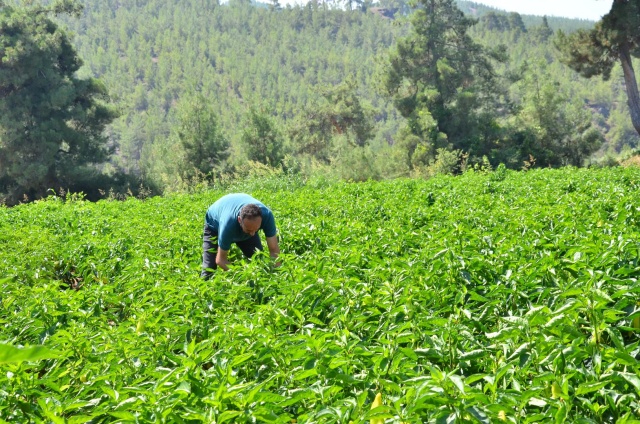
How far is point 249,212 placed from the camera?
4.73 metres

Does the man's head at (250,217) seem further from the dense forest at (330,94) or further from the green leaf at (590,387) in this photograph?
the dense forest at (330,94)

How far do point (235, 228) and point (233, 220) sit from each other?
3.8 inches

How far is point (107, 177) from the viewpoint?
30.7 m

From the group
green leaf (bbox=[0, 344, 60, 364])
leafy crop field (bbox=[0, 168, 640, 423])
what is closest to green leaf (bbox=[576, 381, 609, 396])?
leafy crop field (bbox=[0, 168, 640, 423])

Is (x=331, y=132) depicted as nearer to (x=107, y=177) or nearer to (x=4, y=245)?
(x=107, y=177)

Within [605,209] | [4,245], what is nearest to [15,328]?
[4,245]

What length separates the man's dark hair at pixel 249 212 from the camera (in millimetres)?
4730

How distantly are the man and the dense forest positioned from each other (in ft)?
Result: 51.8

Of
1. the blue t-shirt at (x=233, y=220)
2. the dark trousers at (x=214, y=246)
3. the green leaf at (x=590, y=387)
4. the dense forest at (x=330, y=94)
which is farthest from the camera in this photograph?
the dense forest at (x=330, y=94)

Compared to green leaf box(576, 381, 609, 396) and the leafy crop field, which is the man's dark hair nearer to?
the leafy crop field

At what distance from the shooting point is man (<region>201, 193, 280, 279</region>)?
4797mm

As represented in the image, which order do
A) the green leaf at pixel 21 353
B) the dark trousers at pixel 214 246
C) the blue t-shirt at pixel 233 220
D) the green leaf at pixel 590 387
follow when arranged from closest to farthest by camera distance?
the green leaf at pixel 21 353
the green leaf at pixel 590 387
the blue t-shirt at pixel 233 220
the dark trousers at pixel 214 246

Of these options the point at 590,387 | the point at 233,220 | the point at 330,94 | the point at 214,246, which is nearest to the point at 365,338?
the point at 590,387

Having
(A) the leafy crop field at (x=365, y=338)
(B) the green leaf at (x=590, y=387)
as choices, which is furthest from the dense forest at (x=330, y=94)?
(B) the green leaf at (x=590, y=387)
